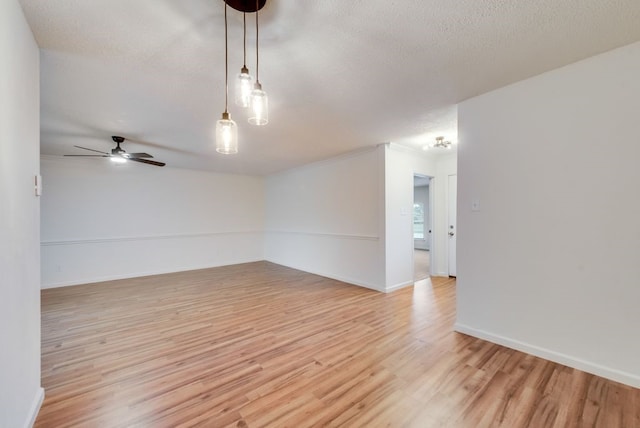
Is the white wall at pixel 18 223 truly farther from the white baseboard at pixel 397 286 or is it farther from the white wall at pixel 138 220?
the white wall at pixel 138 220

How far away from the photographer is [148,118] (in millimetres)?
3066

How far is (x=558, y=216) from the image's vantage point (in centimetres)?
217

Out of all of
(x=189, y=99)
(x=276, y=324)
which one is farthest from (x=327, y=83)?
(x=276, y=324)

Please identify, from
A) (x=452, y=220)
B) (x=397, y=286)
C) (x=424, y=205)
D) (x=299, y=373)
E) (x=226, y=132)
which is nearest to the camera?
(x=226, y=132)

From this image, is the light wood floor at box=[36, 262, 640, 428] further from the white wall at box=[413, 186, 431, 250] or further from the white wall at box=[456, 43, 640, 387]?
the white wall at box=[413, 186, 431, 250]

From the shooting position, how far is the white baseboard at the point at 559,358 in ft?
6.19

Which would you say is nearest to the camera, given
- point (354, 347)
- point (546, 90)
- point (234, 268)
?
point (546, 90)

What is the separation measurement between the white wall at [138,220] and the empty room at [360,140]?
4.28ft

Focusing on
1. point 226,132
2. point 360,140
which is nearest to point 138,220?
point 360,140

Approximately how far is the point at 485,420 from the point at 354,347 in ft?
3.74

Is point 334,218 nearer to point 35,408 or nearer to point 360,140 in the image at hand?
point 360,140

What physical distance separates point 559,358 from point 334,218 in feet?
12.0

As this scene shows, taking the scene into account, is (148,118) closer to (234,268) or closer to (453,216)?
(234,268)

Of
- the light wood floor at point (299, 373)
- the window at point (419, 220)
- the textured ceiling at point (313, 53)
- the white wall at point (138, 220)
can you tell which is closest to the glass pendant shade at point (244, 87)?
the textured ceiling at point (313, 53)
